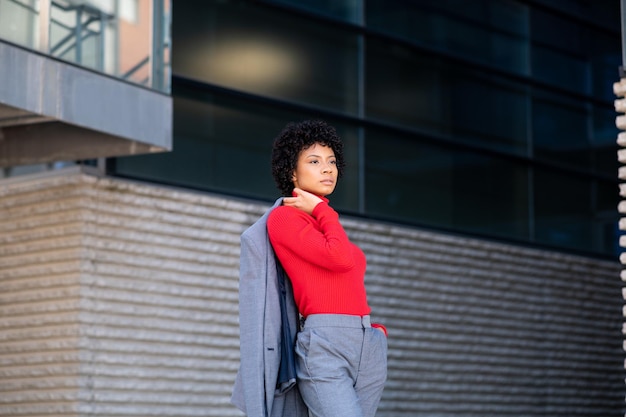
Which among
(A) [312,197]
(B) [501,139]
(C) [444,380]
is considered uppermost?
(B) [501,139]

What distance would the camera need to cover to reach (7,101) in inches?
285

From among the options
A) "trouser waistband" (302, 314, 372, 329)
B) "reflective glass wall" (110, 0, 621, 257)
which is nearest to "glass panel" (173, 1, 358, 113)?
"reflective glass wall" (110, 0, 621, 257)

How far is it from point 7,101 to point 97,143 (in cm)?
137

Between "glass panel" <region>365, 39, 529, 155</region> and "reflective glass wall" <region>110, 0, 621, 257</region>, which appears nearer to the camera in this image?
"reflective glass wall" <region>110, 0, 621, 257</region>

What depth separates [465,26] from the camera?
12.4 metres

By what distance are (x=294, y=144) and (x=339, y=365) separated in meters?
0.87

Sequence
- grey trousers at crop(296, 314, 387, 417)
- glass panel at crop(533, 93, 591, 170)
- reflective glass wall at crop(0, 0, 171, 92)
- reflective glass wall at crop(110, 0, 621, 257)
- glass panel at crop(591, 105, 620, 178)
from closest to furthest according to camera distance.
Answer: grey trousers at crop(296, 314, 387, 417)
reflective glass wall at crop(0, 0, 171, 92)
reflective glass wall at crop(110, 0, 621, 257)
glass panel at crop(533, 93, 591, 170)
glass panel at crop(591, 105, 620, 178)

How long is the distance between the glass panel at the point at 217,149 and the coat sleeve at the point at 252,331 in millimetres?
5052

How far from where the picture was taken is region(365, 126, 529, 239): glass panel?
11.4 m

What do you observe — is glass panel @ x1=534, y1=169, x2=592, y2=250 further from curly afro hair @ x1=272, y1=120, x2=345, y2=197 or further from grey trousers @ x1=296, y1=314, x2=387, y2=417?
grey trousers @ x1=296, y1=314, x2=387, y2=417

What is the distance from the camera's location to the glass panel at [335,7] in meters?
10.9

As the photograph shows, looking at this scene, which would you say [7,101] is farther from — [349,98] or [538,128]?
[538,128]

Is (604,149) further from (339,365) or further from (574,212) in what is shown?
(339,365)

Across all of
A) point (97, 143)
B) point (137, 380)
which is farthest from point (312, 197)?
point (137, 380)
